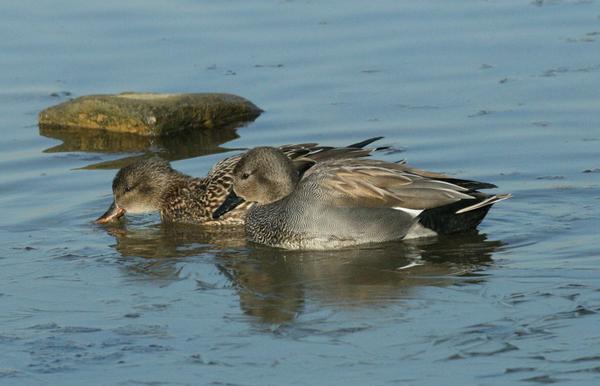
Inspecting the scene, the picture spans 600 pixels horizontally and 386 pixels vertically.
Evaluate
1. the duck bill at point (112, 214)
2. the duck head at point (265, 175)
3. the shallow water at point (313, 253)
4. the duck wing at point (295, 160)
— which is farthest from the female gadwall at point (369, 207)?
the duck bill at point (112, 214)

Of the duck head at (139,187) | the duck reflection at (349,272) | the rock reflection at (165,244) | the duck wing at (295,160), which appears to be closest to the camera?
the duck reflection at (349,272)

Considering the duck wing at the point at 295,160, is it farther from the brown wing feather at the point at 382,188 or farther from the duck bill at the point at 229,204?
the brown wing feather at the point at 382,188

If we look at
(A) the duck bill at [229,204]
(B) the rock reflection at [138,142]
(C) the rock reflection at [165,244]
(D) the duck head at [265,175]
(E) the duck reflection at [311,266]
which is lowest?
(C) the rock reflection at [165,244]

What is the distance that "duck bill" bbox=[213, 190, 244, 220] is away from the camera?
10.6m

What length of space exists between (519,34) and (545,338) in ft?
26.1

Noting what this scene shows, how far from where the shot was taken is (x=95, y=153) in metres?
12.6

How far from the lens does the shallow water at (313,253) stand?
23.4 ft

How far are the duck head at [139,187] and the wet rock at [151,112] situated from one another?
167 cm

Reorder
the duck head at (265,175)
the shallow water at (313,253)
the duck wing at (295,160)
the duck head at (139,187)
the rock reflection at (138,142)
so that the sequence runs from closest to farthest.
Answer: the shallow water at (313,253) → the duck head at (265,175) → the duck wing at (295,160) → the duck head at (139,187) → the rock reflection at (138,142)

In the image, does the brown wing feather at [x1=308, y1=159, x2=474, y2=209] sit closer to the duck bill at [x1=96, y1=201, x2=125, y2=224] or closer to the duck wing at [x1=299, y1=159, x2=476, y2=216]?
the duck wing at [x1=299, y1=159, x2=476, y2=216]

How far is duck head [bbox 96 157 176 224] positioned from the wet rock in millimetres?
1670

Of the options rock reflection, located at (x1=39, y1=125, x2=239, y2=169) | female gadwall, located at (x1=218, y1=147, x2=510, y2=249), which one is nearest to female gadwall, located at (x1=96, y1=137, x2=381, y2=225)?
female gadwall, located at (x1=218, y1=147, x2=510, y2=249)

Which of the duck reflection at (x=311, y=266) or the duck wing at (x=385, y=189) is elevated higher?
the duck wing at (x=385, y=189)

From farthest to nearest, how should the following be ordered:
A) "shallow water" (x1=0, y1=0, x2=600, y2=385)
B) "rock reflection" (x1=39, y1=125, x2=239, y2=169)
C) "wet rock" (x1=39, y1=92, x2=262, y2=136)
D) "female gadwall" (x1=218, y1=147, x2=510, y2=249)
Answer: "wet rock" (x1=39, y1=92, x2=262, y2=136)
"rock reflection" (x1=39, y1=125, x2=239, y2=169)
"female gadwall" (x1=218, y1=147, x2=510, y2=249)
"shallow water" (x1=0, y1=0, x2=600, y2=385)
